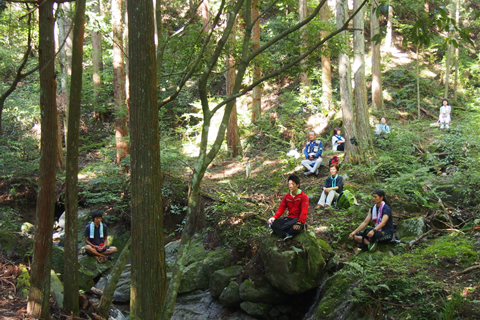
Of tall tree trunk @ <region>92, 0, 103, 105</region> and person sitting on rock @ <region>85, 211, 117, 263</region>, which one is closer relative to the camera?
person sitting on rock @ <region>85, 211, 117, 263</region>

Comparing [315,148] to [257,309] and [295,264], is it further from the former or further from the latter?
[257,309]

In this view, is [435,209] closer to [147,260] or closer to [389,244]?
[389,244]

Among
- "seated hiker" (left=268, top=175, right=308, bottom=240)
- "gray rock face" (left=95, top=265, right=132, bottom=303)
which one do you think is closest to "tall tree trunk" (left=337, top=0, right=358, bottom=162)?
"seated hiker" (left=268, top=175, right=308, bottom=240)

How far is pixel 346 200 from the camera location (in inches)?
386

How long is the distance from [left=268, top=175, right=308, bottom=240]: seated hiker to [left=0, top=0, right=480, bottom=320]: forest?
0.34ft

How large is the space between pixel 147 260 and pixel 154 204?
2.32 feet

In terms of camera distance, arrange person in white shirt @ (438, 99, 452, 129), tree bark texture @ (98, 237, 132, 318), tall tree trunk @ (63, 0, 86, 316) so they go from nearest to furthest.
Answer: tall tree trunk @ (63, 0, 86, 316) → tree bark texture @ (98, 237, 132, 318) → person in white shirt @ (438, 99, 452, 129)

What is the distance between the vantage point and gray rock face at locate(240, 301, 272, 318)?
7.32 m

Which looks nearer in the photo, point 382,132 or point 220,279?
point 220,279

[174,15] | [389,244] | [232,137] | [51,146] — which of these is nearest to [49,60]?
[51,146]

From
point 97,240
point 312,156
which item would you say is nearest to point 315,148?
point 312,156

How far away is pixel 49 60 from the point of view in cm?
514

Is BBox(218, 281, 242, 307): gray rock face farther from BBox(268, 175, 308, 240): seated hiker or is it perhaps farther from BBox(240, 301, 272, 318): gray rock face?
BBox(268, 175, 308, 240): seated hiker

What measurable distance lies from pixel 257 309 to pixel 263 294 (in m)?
0.32
